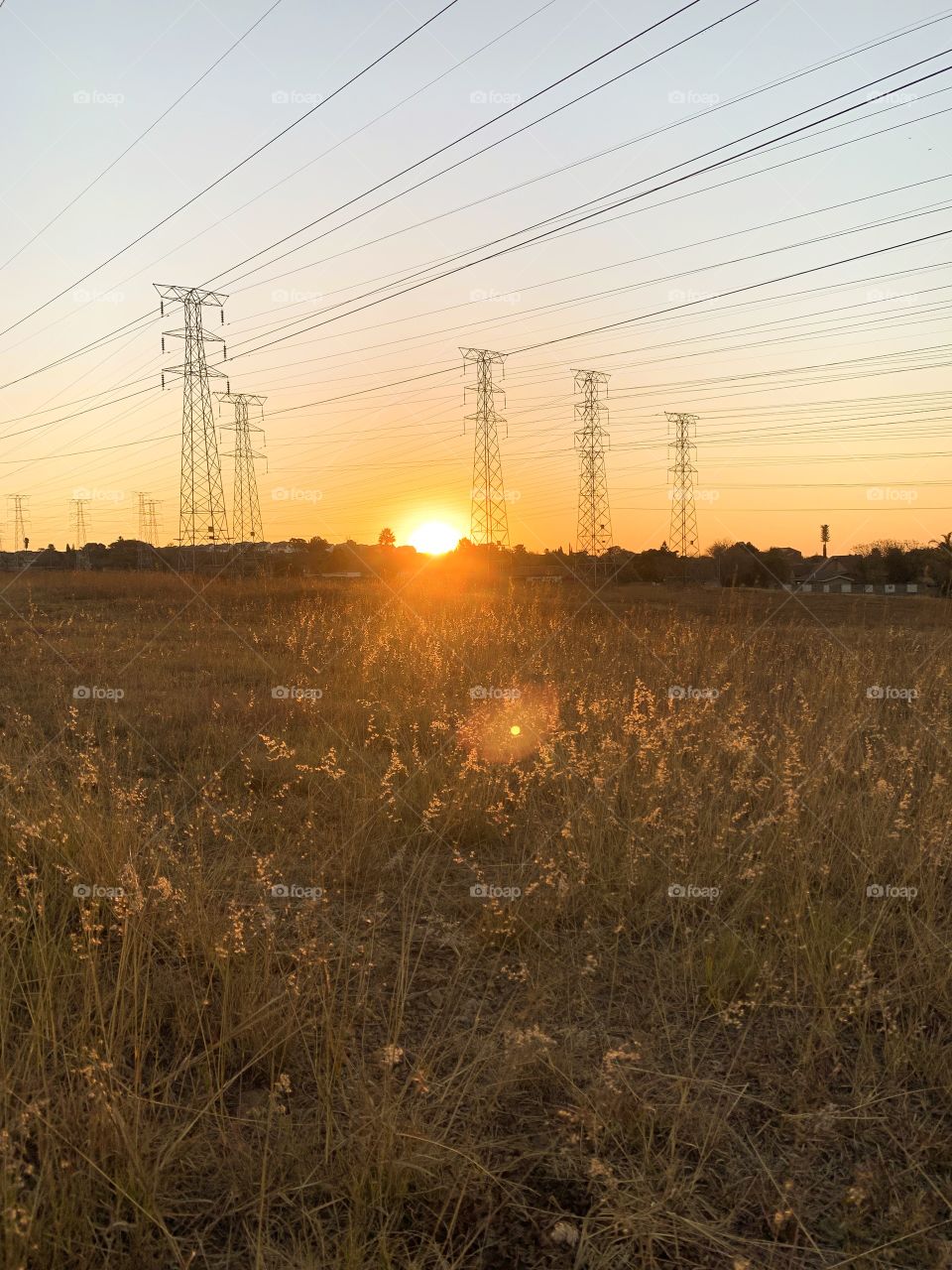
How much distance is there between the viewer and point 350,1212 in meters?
1.93

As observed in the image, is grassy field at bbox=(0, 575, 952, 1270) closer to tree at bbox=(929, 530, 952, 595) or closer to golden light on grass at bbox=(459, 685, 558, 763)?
golden light on grass at bbox=(459, 685, 558, 763)

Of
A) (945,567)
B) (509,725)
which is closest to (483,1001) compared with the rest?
(509,725)

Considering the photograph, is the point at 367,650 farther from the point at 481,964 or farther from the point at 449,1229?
the point at 449,1229

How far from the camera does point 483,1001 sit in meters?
2.80

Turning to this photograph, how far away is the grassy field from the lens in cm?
199

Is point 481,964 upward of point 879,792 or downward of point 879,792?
downward

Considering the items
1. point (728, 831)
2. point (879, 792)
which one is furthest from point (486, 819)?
point (879, 792)

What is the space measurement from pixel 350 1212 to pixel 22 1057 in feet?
3.91

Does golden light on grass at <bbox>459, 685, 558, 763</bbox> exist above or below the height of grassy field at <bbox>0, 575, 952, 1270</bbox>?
above

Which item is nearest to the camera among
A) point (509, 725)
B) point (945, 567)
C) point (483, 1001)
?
point (483, 1001)

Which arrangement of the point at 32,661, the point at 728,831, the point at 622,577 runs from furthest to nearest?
the point at 622,577
the point at 32,661
the point at 728,831

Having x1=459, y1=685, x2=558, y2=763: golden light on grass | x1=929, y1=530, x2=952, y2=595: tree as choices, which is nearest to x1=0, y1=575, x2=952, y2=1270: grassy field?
x1=459, y1=685, x2=558, y2=763: golden light on grass

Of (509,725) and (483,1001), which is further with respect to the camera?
(509,725)

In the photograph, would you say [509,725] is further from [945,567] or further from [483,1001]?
[945,567]
